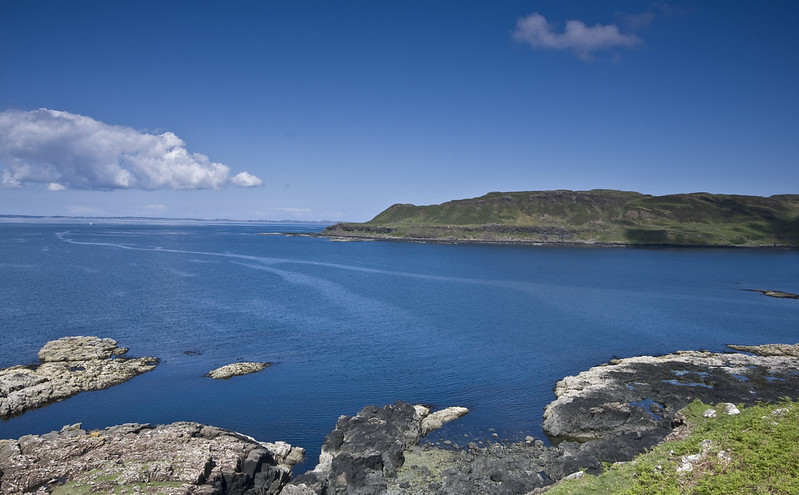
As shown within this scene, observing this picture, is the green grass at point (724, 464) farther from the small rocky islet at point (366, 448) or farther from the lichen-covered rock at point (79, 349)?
the lichen-covered rock at point (79, 349)

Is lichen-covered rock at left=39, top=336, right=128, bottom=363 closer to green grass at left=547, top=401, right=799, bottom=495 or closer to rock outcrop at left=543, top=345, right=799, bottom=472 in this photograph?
rock outcrop at left=543, top=345, right=799, bottom=472

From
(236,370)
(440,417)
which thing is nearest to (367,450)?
(440,417)

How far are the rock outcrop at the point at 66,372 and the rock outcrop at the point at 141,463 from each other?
13331mm

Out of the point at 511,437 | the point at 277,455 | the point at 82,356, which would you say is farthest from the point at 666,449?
the point at 82,356

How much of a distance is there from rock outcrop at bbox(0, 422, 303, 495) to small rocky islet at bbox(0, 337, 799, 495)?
0.06 meters

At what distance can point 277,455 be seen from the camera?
104 ft

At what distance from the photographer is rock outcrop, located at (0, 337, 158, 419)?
39906mm

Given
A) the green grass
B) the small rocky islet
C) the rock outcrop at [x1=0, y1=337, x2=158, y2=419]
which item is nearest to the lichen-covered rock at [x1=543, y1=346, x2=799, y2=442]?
the small rocky islet

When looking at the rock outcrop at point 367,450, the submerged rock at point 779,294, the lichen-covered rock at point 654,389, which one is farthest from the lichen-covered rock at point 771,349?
the submerged rock at point 779,294

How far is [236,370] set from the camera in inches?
1943

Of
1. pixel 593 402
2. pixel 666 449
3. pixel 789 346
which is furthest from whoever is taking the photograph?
pixel 789 346

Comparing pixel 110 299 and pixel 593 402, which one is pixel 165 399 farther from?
pixel 110 299

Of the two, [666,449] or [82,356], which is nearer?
[666,449]

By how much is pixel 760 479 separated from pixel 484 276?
365 feet
